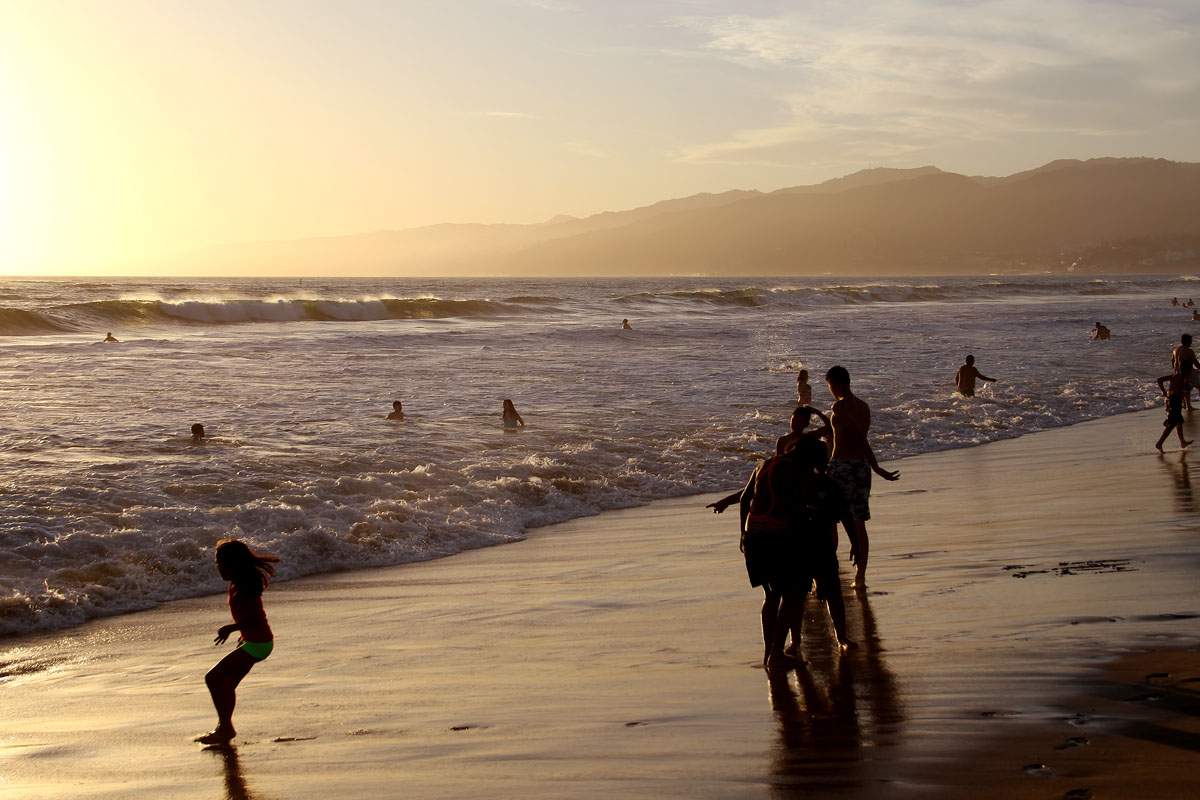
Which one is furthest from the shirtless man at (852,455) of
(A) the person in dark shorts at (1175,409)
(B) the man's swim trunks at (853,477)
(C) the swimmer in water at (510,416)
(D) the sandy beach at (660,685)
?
(C) the swimmer in water at (510,416)

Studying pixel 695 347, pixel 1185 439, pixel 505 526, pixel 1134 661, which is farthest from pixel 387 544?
pixel 695 347

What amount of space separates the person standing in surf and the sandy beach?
20 centimetres

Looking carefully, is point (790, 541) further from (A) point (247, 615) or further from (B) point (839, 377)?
(A) point (247, 615)

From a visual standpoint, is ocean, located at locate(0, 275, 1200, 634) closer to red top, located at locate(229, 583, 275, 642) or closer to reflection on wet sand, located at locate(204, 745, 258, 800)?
red top, located at locate(229, 583, 275, 642)

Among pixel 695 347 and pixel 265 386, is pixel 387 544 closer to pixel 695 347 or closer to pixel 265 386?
pixel 265 386

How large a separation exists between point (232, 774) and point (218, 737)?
0.50 meters

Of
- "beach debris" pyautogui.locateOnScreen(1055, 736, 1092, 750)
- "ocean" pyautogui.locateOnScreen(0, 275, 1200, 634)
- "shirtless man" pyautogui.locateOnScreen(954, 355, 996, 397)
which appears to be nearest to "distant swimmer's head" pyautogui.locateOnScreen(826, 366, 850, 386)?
"beach debris" pyautogui.locateOnScreen(1055, 736, 1092, 750)

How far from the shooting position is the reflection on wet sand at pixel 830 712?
177 inches

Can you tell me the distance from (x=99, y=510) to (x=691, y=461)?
26.3ft

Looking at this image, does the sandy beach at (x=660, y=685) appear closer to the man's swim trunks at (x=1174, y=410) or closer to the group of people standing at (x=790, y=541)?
the group of people standing at (x=790, y=541)

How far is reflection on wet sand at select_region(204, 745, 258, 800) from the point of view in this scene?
480cm

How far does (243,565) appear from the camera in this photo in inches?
226

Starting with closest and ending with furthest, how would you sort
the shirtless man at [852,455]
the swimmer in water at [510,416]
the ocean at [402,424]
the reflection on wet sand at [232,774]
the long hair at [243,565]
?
the reflection on wet sand at [232,774] < the long hair at [243,565] < the shirtless man at [852,455] < the ocean at [402,424] < the swimmer in water at [510,416]

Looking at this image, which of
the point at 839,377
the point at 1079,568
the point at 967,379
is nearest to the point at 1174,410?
the point at 967,379
